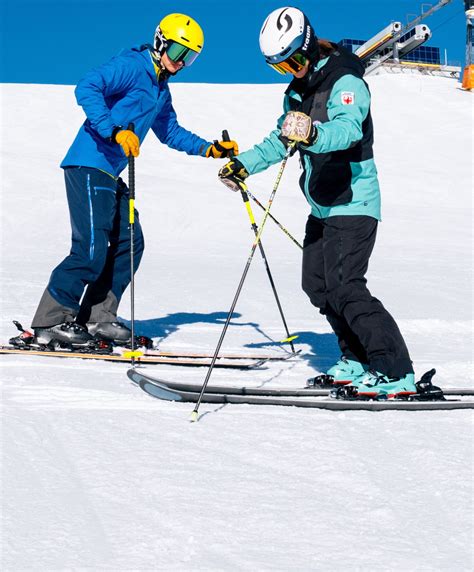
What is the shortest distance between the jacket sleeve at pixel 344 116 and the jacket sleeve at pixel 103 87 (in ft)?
5.13

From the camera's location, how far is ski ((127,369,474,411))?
3.50 meters

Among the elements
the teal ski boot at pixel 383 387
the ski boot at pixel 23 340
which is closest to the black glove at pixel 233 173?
the teal ski boot at pixel 383 387

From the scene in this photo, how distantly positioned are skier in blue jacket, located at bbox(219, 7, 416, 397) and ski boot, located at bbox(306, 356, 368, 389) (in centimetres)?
1

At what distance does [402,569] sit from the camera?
73.2 inches

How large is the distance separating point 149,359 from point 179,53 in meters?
1.98

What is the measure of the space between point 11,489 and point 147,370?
7.17 ft

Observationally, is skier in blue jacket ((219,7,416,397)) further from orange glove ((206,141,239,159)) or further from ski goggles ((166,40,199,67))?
orange glove ((206,141,239,159))

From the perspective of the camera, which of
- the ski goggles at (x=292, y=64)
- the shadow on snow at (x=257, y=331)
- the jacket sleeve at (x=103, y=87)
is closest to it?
the ski goggles at (x=292, y=64)

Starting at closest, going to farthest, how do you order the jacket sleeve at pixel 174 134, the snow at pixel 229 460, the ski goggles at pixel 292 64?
the snow at pixel 229 460 → the ski goggles at pixel 292 64 → the jacket sleeve at pixel 174 134

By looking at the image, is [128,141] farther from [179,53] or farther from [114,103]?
[179,53]

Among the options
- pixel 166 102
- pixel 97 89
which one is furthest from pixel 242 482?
pixel 166 102

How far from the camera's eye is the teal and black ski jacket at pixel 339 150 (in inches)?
144

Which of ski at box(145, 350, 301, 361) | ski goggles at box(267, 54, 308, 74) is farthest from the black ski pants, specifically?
ski at box(145, 350, 301, 361)

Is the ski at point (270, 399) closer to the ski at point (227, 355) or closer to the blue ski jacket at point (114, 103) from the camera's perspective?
the ski at point (227, 355)
